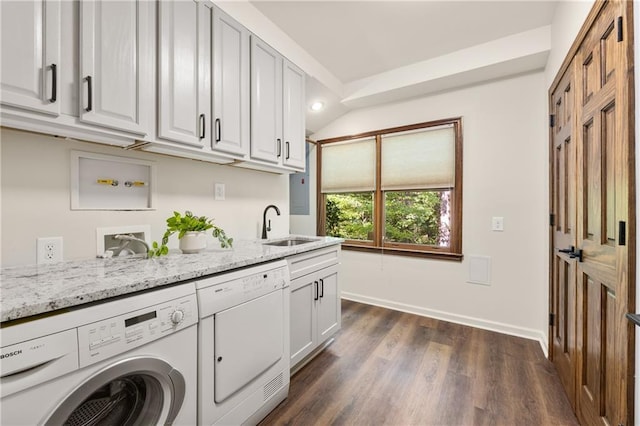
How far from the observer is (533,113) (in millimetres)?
2506

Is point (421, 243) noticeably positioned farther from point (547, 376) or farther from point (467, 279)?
point (547, 376)

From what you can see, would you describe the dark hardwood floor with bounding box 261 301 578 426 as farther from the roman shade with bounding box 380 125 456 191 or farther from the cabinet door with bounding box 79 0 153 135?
the cabinet door with bounding box 79 0 153 135

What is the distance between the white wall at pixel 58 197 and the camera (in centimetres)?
122

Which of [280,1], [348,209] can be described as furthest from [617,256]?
[348,209]

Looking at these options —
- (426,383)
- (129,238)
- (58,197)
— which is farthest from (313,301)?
(58,197)

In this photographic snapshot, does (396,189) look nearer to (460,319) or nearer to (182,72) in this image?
(460,319)

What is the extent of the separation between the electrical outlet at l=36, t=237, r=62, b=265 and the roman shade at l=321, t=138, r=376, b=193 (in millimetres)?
2809

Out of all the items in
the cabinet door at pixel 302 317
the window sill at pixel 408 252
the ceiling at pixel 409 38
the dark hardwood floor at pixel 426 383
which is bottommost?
the dark hardwood floor at pixel 426 383

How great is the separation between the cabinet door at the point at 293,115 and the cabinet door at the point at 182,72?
74 centimetres

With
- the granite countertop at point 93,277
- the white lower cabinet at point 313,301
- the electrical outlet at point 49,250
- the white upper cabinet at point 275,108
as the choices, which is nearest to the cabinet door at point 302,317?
the white lower cabinet at point 313,301

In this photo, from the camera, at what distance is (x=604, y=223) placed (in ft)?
4.00

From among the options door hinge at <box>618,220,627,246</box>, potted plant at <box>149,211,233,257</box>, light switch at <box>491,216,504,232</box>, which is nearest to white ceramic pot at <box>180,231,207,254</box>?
potted plant at <box>149,211,233,257</box>

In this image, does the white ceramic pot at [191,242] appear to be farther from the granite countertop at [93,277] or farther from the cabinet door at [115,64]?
the cabinet door at [115,64]

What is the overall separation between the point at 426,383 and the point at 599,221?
139 centimetres
